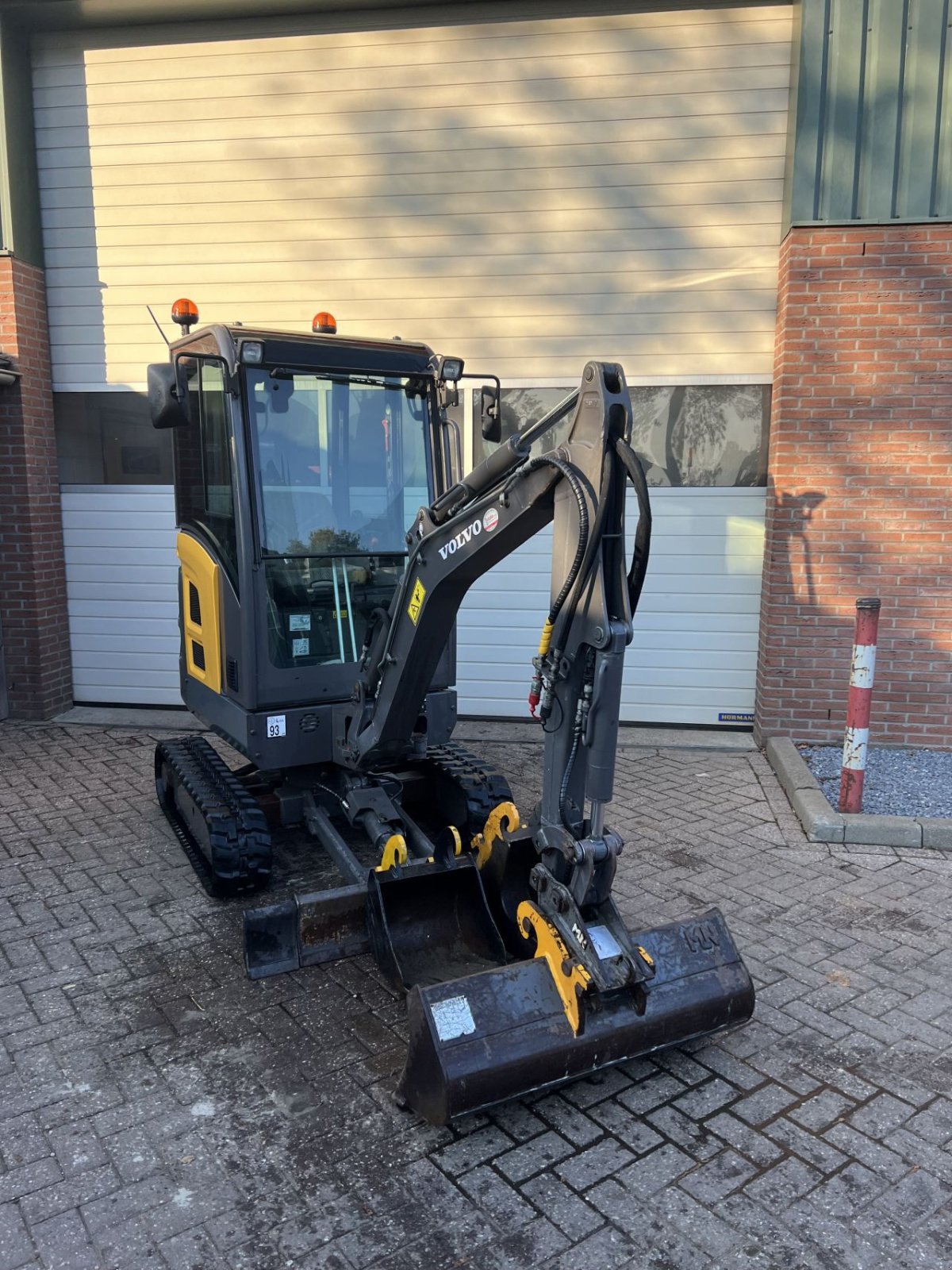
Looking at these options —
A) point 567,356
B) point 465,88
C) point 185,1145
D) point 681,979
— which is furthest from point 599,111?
point 185,1145

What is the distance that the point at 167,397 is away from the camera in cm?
466

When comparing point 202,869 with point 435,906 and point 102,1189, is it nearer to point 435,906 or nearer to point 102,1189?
point 435,906

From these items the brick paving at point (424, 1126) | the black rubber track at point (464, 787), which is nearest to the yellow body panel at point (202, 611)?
the brick paving at point (424, 1126)

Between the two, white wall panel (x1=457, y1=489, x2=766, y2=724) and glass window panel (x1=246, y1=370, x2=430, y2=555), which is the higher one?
glass window panel (x1=246, y1=370, x2=430, y2=555)

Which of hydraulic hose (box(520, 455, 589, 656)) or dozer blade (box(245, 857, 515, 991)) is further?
dozer blade (box(245, 857, 515, 991))

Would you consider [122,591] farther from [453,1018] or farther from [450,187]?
[453,1018]

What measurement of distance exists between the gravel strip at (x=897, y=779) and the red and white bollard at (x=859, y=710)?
0.20 m

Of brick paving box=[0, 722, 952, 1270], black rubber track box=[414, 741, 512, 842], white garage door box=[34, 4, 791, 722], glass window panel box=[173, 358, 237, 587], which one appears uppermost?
white garage door box=[34, 4, 791, 722]

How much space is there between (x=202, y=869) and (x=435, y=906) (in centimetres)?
158

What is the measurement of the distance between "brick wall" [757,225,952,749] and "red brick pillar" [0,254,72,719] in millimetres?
6246

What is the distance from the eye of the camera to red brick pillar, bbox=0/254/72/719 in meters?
8.12

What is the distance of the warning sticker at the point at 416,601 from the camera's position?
14.0 feet

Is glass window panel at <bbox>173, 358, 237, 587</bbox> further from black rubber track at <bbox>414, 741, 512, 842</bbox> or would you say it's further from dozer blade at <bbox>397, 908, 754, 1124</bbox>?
dozer blade at <bbox>397, 908, 754, 1124</bbox>

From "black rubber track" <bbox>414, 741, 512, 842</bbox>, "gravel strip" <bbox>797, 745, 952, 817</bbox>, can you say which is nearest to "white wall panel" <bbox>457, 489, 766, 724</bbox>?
"gravel strip" <bbox>797, 745, 952, 817</bbox>
